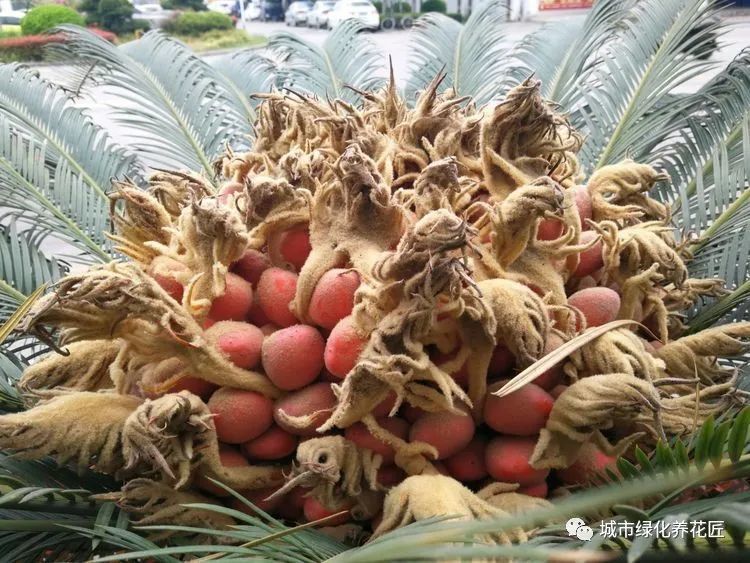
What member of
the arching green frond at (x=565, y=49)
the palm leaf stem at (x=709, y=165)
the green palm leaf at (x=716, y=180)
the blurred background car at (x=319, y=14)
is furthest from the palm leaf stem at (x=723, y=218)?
the blurred background car at (x=319, y=14)

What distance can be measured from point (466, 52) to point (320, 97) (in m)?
0.64

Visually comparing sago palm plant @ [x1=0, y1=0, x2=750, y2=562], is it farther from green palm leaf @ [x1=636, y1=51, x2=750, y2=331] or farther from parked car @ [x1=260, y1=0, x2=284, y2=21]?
parked car @ [x1=260, y1=0, x2=284, y2=21]

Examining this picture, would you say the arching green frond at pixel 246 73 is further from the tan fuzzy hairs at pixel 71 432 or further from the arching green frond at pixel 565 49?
the tan fuzzy hairs at pixel 71 432

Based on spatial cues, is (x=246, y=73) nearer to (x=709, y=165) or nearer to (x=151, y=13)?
(x=709, y=165)

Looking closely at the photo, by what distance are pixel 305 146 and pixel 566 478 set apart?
632 millimetres

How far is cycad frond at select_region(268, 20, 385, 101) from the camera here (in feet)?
7.04

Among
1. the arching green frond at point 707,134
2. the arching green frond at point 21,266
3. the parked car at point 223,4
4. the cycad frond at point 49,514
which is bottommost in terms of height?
the cycad frond at point 49,514

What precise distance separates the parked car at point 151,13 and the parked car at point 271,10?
372cm

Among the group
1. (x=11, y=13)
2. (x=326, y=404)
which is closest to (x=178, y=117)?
(x=326, y=404)

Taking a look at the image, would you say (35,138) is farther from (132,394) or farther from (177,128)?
(132,394)

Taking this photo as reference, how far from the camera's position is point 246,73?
2.21 m

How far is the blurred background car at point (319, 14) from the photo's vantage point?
1995cm

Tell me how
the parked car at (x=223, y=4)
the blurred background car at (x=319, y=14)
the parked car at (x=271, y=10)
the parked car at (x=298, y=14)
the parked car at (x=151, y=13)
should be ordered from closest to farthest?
the parked car at (x=151, y=13) < the blurred background car at (x=319, y=14) < the parked car at (x=298, y=14) < the parked car at (x=271, y=10) < the parked car at (x=223, y=4)

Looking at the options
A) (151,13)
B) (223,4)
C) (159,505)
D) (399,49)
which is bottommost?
(399,49)
